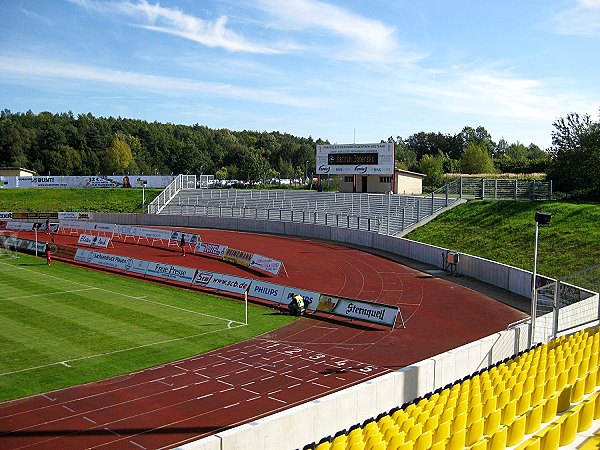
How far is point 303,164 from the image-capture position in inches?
5364

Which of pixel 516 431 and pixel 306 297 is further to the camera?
pixel 306 297

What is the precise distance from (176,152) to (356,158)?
71756 mm

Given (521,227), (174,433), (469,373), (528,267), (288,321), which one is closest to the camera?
(174,433)

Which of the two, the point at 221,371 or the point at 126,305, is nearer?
the point at 221,371

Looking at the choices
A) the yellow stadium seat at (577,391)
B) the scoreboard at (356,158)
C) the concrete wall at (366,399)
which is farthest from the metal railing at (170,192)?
the yellow stadium seat at (577,391)

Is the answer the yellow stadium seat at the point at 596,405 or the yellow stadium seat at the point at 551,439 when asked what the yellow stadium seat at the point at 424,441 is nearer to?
the yellow stadium seat at the point at 551,439

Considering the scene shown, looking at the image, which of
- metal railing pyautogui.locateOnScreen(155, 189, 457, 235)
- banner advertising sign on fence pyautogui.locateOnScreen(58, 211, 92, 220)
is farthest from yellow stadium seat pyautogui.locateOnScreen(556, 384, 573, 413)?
banner advertising sign on fence pyautogui.locateOnScreen(58, 211, 92, 220)

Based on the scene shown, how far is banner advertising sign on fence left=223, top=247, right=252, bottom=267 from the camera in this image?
38.3 meters

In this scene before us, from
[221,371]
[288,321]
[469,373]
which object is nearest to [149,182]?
[288,321]

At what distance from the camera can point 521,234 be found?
130 ft

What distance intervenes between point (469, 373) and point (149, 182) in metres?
70.5

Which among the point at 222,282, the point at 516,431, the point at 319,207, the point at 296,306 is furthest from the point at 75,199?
the point at 516,431

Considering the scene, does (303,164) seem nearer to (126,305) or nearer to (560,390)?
(126,305)

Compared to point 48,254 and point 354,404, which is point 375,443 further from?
point 48,254
